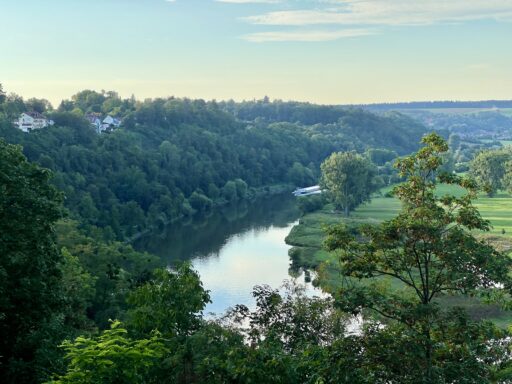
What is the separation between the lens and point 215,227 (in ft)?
298

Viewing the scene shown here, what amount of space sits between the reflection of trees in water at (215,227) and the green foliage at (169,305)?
3826cm

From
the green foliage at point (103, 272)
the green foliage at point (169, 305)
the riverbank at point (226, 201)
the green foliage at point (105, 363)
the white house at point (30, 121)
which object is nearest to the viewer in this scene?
the green foliage at point (105, 363)

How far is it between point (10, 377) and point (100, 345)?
940cm

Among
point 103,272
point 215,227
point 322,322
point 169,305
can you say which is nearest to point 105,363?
point 169,305

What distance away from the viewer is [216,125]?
169250 mm

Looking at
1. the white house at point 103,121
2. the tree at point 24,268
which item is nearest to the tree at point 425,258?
the tree at point 24,268

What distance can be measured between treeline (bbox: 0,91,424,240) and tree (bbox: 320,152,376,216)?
85.4 ft

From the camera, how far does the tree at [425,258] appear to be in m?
15.4

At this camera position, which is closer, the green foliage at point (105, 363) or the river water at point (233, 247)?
the green foliage at point (105, 363)

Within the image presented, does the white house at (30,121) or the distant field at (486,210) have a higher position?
the white house at (30,121)

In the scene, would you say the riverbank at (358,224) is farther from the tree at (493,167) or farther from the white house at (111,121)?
the white house at (111,121)

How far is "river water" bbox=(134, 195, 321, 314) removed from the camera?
55.3 m

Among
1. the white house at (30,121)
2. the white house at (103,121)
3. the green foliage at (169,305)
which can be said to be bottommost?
the green foliage at (169,305)

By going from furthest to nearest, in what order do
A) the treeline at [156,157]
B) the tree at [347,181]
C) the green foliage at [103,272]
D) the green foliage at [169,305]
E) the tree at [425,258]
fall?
the tree at [347,181] → the treeline at [156,157] → the green foliage at [103,272] → the green foliage at [169,305] → the tree at [425,258]
